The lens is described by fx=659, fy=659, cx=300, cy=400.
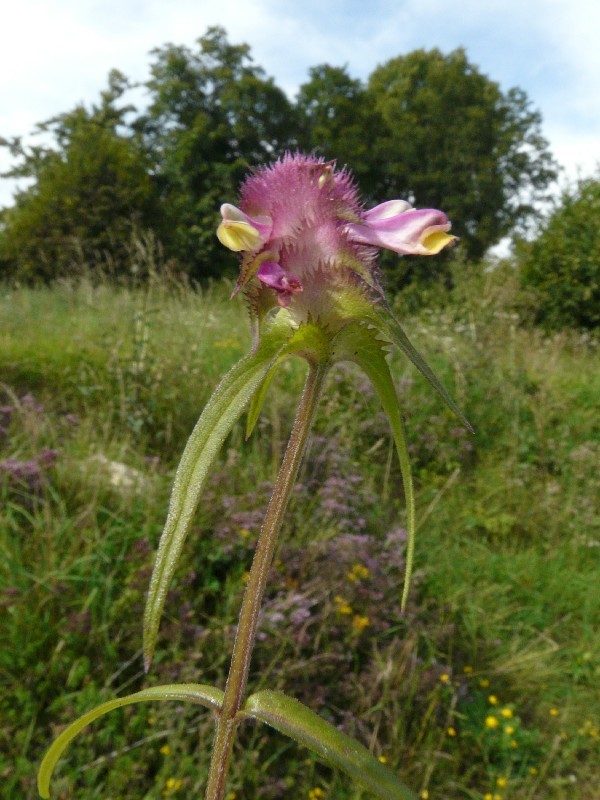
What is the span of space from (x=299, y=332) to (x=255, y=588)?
0.44ft

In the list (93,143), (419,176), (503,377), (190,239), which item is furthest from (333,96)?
(503,377)

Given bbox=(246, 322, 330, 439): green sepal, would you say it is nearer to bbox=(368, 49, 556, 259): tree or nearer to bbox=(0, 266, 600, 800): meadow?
bbox=(0, 266, 600, 800): meadow

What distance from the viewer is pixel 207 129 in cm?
1264

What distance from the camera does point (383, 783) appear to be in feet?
1.09

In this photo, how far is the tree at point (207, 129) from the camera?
39.7 feet

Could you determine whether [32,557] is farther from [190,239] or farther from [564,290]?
[190,239]

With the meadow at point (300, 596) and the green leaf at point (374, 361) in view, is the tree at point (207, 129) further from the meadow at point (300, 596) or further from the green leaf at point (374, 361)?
the green leaf at point (374, 361)

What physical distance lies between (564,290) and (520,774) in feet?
22.2

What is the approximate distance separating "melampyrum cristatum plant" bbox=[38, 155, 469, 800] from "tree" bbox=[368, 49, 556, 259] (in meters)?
15.7

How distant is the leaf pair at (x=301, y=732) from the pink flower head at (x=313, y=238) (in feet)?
0.69

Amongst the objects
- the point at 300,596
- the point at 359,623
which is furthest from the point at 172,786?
the point at 359,623

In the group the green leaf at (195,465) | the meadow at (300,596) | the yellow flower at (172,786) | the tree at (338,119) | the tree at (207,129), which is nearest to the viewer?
the green leaf at (195,465)

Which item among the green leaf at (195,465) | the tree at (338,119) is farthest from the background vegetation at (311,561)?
the tree at (338,119)

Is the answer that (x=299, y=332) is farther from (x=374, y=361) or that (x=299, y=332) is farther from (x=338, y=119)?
(x=338, y=119)
